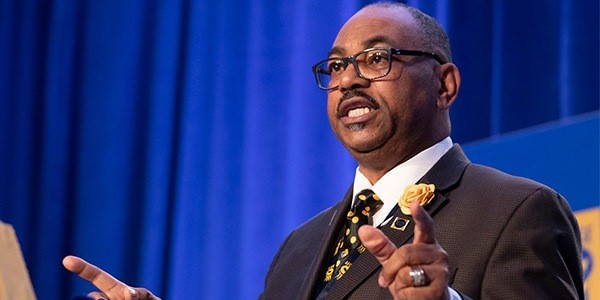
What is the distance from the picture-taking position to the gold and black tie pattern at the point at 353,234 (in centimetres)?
219

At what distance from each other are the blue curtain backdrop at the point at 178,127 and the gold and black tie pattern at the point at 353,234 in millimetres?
1265

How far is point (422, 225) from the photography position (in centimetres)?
162

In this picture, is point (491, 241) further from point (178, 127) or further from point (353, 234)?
point (178, 127)

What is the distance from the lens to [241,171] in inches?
162

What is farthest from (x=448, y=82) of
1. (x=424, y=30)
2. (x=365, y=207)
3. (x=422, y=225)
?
(x=422, y=225)

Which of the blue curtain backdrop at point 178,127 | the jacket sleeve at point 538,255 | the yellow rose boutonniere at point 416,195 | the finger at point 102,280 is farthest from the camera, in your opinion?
the blue curtain backdrop at point 178,127

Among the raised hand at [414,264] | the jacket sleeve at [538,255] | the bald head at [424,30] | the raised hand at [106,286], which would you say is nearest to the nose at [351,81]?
the bald head at [424,30]

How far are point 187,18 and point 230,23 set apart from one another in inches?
8.7

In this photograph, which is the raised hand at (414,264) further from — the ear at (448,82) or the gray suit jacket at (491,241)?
the ear at (448,82)

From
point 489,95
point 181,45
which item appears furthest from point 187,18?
point 489,95

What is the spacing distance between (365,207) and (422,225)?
69 centimetres

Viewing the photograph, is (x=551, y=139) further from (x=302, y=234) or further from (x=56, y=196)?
(x=56, y=196)

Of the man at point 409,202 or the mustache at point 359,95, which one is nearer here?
the man at point 409,202

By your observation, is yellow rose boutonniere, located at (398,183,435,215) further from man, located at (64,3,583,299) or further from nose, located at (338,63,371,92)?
nose, located at (338,63,371,92)
